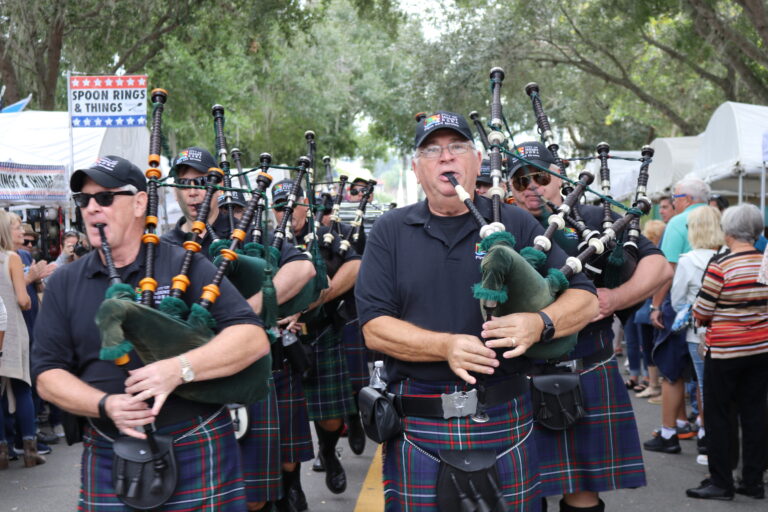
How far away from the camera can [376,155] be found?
44219 mm

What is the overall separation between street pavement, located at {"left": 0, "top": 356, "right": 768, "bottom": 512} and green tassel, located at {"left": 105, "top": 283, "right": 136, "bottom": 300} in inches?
119

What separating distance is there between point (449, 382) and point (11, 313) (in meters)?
4.65

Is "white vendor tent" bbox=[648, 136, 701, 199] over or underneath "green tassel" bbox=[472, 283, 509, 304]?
over

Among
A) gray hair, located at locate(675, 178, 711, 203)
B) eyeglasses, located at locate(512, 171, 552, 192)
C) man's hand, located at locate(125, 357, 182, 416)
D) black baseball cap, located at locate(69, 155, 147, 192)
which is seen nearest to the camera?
man's hand, located at locate(125, 357, 182, 416)

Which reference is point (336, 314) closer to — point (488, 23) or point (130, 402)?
point (130, 402)

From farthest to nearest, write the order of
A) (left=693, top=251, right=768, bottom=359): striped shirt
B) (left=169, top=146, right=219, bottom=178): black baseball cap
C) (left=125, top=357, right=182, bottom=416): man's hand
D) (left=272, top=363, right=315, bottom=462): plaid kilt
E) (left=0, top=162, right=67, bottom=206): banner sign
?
(left=0, top=162, right=67, bottom=206): banner sign
(left=693, top=251, right=768, bottom=359): striped shirt
(left=272, top=363, right=315, bottom=462): plaid kilt
(left=169, top=146, right=219, bottom=178): black baseball cap
(left=125, top=357, right=182, bottom=416): man's hand

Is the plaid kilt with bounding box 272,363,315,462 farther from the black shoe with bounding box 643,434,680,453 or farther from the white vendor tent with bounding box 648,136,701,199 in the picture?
the white vendor tent with bounding box 648,136,701,199

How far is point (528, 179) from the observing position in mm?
4250

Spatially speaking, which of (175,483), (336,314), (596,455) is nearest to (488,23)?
(336,314)

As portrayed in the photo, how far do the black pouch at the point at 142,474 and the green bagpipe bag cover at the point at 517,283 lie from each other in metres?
1.02

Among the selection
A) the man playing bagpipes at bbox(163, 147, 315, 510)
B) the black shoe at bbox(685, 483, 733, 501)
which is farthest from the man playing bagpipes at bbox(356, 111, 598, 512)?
the black shoe at bbox(685, 483, 733, 501)

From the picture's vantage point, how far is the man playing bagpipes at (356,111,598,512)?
2902 mm

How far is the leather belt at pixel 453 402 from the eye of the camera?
9.59 feet

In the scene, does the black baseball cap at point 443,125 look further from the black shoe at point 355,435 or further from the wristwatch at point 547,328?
the black shoe at point 355,435
